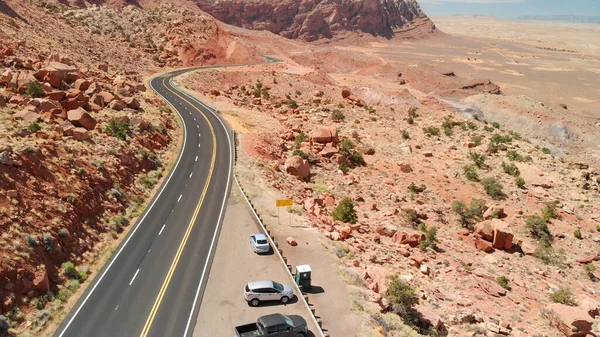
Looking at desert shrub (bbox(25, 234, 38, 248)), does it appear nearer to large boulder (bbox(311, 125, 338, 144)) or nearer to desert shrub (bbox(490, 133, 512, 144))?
large boulder (bbox(311, 125, 338, 144))

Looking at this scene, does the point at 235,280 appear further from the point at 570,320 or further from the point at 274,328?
the point at 570,320

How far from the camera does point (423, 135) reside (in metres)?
66.4

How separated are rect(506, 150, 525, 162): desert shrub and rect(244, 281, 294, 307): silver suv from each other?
46.9 metres

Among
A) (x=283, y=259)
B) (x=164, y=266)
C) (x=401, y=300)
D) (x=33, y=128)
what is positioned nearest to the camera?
(x=401, y=300)

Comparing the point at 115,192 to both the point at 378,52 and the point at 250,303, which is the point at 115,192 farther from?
the point at 378,52

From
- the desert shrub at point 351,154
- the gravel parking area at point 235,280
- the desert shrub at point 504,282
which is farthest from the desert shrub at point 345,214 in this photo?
the desert shrub at point 351,154

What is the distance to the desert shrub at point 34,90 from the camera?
40.9 meters

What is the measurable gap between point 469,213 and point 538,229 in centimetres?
637

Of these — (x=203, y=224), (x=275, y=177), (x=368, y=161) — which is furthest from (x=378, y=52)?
(x=203, y=224)

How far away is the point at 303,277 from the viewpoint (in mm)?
24328

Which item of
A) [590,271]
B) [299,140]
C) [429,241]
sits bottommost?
[590,271]

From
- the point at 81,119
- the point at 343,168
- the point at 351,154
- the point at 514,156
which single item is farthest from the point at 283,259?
the point at 514,156

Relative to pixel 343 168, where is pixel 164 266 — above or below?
below

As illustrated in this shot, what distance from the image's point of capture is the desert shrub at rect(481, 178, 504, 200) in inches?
1880
